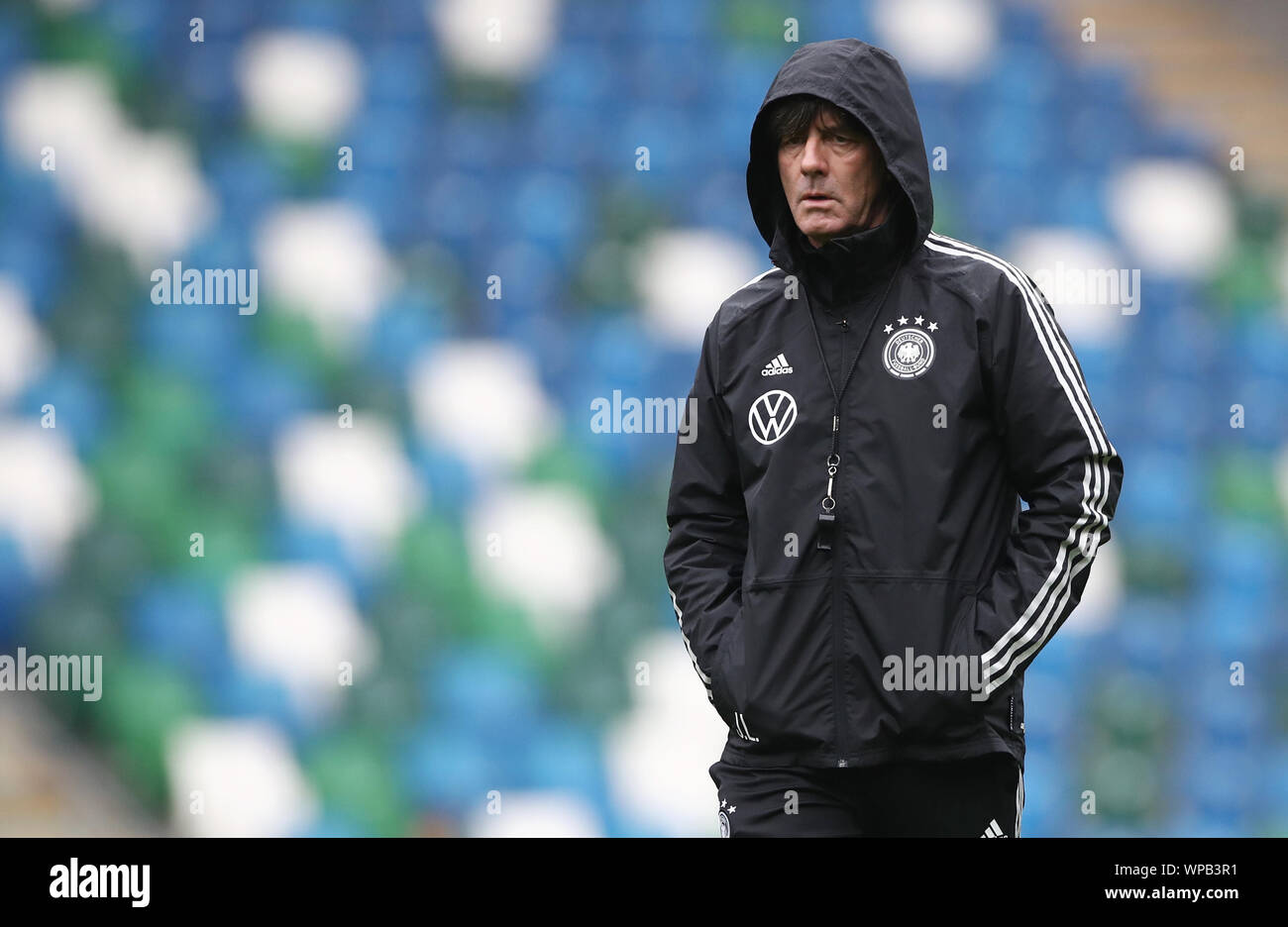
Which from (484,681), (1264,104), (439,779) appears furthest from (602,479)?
(1264,104)

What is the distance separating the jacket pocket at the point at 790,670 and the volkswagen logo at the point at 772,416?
0.49 feet

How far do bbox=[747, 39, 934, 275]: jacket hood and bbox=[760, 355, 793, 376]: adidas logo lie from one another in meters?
0.11

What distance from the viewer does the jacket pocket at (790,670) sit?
1.37 metres

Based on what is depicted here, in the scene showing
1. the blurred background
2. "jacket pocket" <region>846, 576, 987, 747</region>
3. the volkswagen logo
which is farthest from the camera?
the blurred background

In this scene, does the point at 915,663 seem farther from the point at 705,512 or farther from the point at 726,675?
the point at 705,512

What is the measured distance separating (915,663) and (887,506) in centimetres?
15

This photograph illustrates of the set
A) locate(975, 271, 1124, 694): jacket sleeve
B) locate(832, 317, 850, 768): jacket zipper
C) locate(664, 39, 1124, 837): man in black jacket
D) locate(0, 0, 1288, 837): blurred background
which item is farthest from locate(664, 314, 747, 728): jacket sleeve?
locate(0, 0, 1288, 837): blurred background

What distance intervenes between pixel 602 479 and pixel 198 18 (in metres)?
1.32

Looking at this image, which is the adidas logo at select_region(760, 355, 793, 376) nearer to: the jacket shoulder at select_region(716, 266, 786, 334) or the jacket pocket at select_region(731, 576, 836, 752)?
the jacket shoulder at select_region(716, 266, 786, 334)

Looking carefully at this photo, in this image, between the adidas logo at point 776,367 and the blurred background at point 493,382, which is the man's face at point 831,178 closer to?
the adidas logo at point 776,367

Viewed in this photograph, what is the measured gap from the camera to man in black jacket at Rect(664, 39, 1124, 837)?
1358mm

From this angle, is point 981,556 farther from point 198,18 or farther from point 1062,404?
point 198,18

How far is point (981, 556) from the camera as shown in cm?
139
